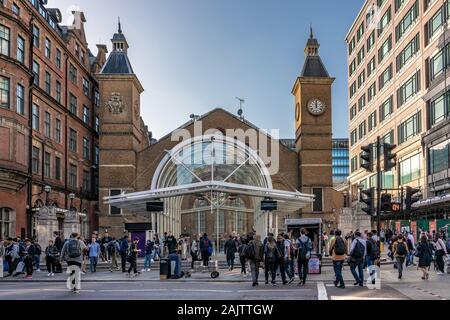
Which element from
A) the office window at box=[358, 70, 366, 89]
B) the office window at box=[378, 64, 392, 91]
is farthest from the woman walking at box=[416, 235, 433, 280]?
the office window at box=[358, 70, 366, 89]

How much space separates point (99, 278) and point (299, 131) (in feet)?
102

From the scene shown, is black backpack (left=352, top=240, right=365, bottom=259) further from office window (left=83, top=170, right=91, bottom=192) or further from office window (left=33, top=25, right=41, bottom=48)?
office window (left=83, top=170, right=91, bottom=192)

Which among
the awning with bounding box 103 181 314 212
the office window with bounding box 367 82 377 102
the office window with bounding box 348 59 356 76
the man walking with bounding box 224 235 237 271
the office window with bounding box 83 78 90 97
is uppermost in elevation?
the office window with bounding box 348 59 356 76

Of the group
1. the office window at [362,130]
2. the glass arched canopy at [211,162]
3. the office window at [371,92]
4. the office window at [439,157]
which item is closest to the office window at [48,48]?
the glass arched canopy at [211,162]

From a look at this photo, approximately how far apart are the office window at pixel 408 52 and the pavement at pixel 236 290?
91.2 ft

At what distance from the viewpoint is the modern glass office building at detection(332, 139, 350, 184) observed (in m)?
139

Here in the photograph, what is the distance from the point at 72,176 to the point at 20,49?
15576mm

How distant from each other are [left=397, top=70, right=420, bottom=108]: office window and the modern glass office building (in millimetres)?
87773

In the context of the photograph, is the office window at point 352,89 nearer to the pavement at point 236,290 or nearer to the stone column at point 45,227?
the stone column at point 45,227

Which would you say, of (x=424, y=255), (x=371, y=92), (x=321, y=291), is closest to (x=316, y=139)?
(x=371, y=92)

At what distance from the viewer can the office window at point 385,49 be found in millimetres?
54844

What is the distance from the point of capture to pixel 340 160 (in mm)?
139875

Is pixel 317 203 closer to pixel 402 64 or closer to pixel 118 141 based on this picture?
pixel 402 64
